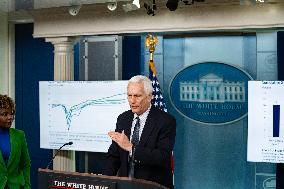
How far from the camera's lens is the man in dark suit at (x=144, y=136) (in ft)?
8.05

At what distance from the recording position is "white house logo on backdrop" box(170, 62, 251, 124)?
5.00 metres

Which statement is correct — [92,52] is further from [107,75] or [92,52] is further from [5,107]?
[5,107]

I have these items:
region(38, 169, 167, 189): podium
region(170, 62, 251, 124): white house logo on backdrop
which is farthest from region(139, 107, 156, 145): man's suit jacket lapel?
region(170, 62, 251, 124): white house logo on backdrop

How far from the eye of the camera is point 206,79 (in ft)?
16.8

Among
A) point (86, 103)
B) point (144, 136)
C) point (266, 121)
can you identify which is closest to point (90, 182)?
point (144, 136)

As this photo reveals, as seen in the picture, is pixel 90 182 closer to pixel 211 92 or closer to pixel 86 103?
pixel 86 103

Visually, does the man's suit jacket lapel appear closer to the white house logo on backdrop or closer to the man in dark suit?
the man in dark suit

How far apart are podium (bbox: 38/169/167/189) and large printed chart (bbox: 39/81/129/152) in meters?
3.18

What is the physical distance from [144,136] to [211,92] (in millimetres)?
2749

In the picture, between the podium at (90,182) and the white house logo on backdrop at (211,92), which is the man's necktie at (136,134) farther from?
the white house logo on backdrop at (211,92)

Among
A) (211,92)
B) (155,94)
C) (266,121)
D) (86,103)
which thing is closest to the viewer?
(266,121)

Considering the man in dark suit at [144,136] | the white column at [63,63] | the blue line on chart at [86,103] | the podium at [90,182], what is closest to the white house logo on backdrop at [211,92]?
the blue line on chart at [86,103]

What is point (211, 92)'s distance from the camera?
200 inches

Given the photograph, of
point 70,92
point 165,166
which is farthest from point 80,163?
point 165,166
